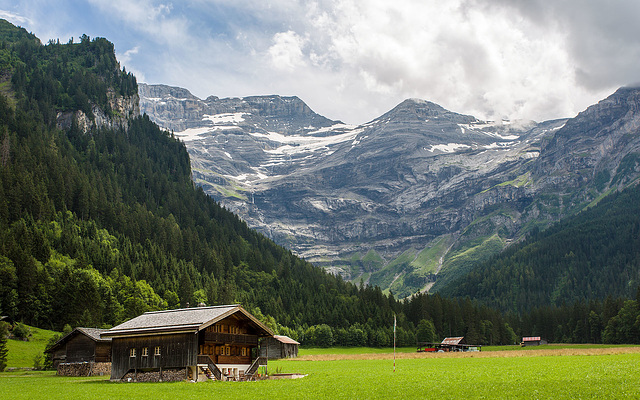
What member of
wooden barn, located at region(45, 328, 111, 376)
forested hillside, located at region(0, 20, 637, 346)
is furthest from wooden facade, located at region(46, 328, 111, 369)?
forested hillside, located at region(0, 20, 637, 346)

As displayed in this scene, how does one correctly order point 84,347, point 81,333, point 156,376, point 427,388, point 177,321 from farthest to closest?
point 84,347, point 81,333, point 177,321, point 156,376, point 427,388

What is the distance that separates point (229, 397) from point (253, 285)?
14822 centimetres

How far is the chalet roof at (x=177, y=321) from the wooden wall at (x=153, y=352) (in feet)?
3.54

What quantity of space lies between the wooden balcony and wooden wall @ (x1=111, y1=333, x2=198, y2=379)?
5.87 feet

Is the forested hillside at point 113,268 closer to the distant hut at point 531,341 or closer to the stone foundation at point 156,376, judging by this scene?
the distant hut at point 531,341

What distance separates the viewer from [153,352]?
187ft

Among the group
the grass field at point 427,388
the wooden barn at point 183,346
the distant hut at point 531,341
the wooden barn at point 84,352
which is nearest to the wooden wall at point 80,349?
the wooden barn at point 84,352

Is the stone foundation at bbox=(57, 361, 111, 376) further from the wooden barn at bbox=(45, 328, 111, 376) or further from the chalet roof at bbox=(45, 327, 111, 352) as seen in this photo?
the chalet roof at bbox=(45, 327, 111, 352)

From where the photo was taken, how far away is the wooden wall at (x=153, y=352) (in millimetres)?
55281

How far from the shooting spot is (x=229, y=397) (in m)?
37.9

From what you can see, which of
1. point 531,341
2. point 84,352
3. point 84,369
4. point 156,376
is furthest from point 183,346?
point 531,341

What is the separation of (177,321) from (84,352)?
22.1m

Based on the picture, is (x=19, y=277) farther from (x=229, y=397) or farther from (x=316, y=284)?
(x=316, y=284)

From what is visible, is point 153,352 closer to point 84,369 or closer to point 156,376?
point 156,376
